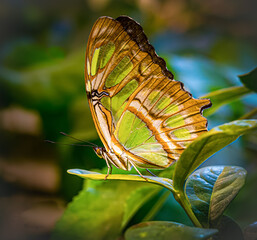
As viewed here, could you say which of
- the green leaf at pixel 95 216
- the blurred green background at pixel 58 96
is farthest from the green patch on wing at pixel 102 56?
the blurred green background at pixel 58 96

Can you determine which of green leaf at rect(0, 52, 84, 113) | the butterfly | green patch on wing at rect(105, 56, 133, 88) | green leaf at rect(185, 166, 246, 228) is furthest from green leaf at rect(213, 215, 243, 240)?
green leaf at rect(0, 52, 84, 113)

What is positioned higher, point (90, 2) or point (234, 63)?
point (90, 2)

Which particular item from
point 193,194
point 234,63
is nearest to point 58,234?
point 193,194

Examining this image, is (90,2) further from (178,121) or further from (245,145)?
(178,121)

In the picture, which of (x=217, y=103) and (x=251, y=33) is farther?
(x=251, y=33)

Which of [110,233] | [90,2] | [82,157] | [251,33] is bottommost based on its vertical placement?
[110,233]

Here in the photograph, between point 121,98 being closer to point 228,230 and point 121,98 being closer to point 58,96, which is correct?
point 228,230
